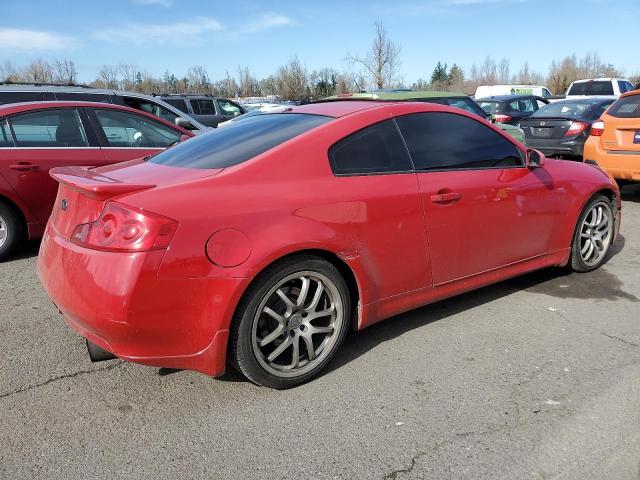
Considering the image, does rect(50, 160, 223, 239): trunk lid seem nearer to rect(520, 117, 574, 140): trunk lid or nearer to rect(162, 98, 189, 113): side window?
rect(520, 117, 574, 140): trunk lid

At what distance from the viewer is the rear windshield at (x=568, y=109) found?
10547 mm

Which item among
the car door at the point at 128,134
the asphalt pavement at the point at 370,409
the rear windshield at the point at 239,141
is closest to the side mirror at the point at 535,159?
the asphalt pavement at the point at 370,409

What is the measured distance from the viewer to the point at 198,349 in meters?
2.73

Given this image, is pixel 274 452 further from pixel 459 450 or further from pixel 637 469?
pixel 637 469

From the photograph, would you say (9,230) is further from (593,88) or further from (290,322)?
(593,88)

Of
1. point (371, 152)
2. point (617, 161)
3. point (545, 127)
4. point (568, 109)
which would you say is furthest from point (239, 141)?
point (568, 109)

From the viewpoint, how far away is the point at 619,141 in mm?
7570

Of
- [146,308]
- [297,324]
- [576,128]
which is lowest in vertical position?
[297,324]

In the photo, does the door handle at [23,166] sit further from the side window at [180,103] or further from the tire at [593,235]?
the side window at [180,103]

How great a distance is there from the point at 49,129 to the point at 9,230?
112 centimetres

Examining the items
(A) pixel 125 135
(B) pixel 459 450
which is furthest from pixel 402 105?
(A) pixel 125 135

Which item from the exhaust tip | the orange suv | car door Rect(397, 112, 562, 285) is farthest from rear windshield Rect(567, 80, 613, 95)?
the exhaust tip

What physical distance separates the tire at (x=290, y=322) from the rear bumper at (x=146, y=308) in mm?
117

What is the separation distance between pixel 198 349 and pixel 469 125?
247cm
